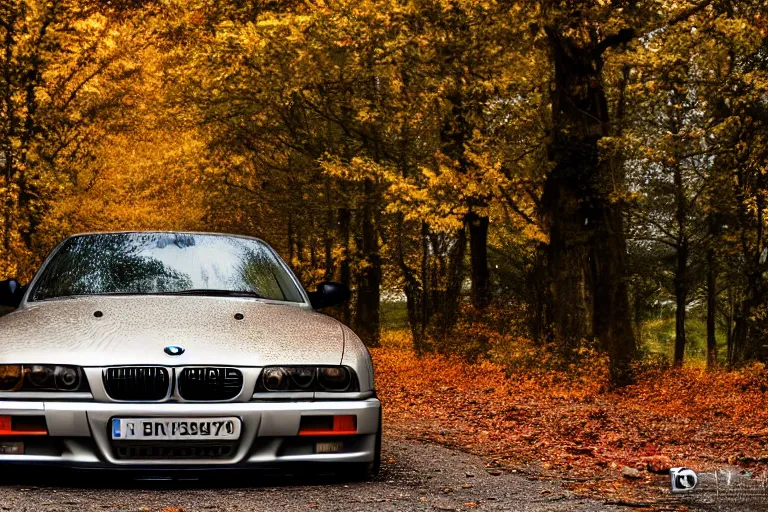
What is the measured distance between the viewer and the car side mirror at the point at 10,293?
23.9 ft

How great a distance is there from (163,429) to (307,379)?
805 millimetres

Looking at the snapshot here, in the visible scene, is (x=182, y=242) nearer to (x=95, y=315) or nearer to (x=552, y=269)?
(x=95, y=315)

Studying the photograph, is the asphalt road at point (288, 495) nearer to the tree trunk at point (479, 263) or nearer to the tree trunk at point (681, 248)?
the tree trunk at point (479, 263)

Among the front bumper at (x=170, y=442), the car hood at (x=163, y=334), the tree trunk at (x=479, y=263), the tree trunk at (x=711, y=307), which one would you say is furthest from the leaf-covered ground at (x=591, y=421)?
the tree trunk at (x=711, y=307)

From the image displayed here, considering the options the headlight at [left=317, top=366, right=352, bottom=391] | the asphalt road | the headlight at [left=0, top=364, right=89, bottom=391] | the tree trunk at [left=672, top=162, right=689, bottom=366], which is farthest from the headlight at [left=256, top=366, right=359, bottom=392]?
the tree trunk at [left=672, top=162, right=689, bottom=366]

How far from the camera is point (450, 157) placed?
20.2 m

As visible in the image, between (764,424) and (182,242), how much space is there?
661 cm

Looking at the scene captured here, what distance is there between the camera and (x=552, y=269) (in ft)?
61.4

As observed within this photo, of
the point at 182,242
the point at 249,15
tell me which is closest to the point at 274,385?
the point at 182,242

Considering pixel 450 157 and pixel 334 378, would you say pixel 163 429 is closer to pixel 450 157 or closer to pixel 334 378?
pixel 334 378

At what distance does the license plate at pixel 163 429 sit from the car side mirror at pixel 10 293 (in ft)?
6.90

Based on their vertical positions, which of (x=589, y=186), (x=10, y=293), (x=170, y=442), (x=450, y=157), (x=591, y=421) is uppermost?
(x=450, y=157)

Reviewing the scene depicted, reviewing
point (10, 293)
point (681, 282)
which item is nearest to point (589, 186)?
point (10, 293)

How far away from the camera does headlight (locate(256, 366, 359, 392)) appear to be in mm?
5793
